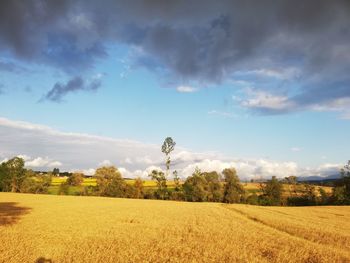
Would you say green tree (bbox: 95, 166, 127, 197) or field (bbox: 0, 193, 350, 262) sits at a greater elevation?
green tree (bbox: 95, 166, 127, 197)

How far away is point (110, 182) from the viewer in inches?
4749

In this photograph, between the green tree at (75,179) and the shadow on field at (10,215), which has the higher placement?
the green tree at (75,179)

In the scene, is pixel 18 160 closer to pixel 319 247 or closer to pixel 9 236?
pixel 9 236

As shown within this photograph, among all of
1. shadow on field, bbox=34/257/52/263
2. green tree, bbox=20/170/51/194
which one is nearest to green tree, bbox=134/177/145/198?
green tree, bbox=20/170/51/194

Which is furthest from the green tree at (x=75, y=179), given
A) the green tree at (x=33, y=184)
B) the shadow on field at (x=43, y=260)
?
the shadow on field at (x=43, y=260)

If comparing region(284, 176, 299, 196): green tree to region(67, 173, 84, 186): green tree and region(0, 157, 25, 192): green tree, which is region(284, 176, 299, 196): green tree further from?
region(0, 157, 25, 192): green tree

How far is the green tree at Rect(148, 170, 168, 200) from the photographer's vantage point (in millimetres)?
115969

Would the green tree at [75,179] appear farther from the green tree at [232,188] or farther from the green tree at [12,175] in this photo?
the green tree at [232,188]

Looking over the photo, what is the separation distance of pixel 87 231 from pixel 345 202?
91.8 metres

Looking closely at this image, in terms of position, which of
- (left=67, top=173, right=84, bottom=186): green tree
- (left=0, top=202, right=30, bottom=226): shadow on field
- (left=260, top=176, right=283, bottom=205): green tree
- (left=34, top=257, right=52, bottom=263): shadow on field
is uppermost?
(left=67, top=173, right=84, bottom=186): green tree

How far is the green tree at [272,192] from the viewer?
110 meters

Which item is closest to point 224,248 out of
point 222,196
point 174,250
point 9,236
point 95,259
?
point 174,250

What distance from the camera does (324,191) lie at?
111 metres

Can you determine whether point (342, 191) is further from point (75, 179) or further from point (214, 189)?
point (75, 179)
